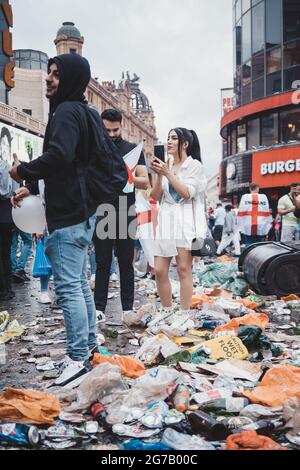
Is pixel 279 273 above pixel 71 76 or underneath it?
underneath

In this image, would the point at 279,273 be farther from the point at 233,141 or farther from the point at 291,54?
the point at 233,141

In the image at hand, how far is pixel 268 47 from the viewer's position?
28.5 meters

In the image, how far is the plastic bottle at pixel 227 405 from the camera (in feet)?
9.44

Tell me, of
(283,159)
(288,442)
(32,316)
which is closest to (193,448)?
(288,442)

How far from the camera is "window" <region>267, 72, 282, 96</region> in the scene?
27656 millimetres

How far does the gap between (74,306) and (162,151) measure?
1.99 metres

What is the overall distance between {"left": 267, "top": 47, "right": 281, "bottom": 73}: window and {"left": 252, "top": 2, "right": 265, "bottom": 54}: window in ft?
2.77

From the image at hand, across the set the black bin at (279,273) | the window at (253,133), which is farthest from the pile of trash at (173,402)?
the window at (253,133)

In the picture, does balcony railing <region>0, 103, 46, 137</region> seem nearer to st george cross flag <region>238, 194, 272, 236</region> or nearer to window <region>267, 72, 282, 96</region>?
window <region>267, 72, 282, 96</region>

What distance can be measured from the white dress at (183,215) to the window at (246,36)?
2766 centimetres

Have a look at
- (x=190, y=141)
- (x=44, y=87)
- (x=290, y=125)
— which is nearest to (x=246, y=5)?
(x=290, y=125)

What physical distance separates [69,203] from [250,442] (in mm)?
1764

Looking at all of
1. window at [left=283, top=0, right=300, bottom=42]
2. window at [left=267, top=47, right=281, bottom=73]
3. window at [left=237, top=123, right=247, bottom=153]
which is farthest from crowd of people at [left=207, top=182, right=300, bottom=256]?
window at [left=283, top=0, right=300, bottom=42]

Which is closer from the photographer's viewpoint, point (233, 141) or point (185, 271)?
point (185, 271)
